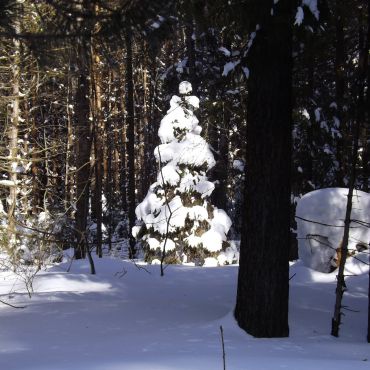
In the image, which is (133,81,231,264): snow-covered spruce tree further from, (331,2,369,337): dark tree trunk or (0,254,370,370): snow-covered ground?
(331,2,369,337): dark tree trunk

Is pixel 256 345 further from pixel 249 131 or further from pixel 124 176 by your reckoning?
pixel 124 176

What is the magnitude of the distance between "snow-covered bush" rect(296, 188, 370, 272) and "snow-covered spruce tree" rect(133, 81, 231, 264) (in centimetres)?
Result: 422

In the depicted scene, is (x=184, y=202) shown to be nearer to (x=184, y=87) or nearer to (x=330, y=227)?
(x=184, y=87)

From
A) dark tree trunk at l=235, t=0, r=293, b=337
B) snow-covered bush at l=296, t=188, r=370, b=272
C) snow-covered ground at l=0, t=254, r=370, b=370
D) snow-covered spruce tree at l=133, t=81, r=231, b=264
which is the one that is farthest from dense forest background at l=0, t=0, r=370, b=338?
snow-covered spruce tree at l=133, t=81, r=231, b=264

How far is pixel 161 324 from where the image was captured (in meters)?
6.24

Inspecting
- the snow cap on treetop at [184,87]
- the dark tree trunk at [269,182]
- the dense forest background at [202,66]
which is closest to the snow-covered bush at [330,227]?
the dense forest background at [202,66]

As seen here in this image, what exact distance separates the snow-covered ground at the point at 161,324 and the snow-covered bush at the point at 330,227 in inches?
10.4

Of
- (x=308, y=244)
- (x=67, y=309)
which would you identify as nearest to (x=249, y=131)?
(x=67, y=309)

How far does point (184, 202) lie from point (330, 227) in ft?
16.7

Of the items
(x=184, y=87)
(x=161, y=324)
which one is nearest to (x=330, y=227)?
(x=161, y=324)

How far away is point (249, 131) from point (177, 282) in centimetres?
375

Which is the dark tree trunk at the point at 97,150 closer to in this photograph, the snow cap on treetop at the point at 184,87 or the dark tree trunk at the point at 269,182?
the snow cap on treetop at the point at 184,87

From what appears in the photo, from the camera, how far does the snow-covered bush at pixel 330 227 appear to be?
9258 mm

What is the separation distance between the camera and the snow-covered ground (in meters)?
4.50
